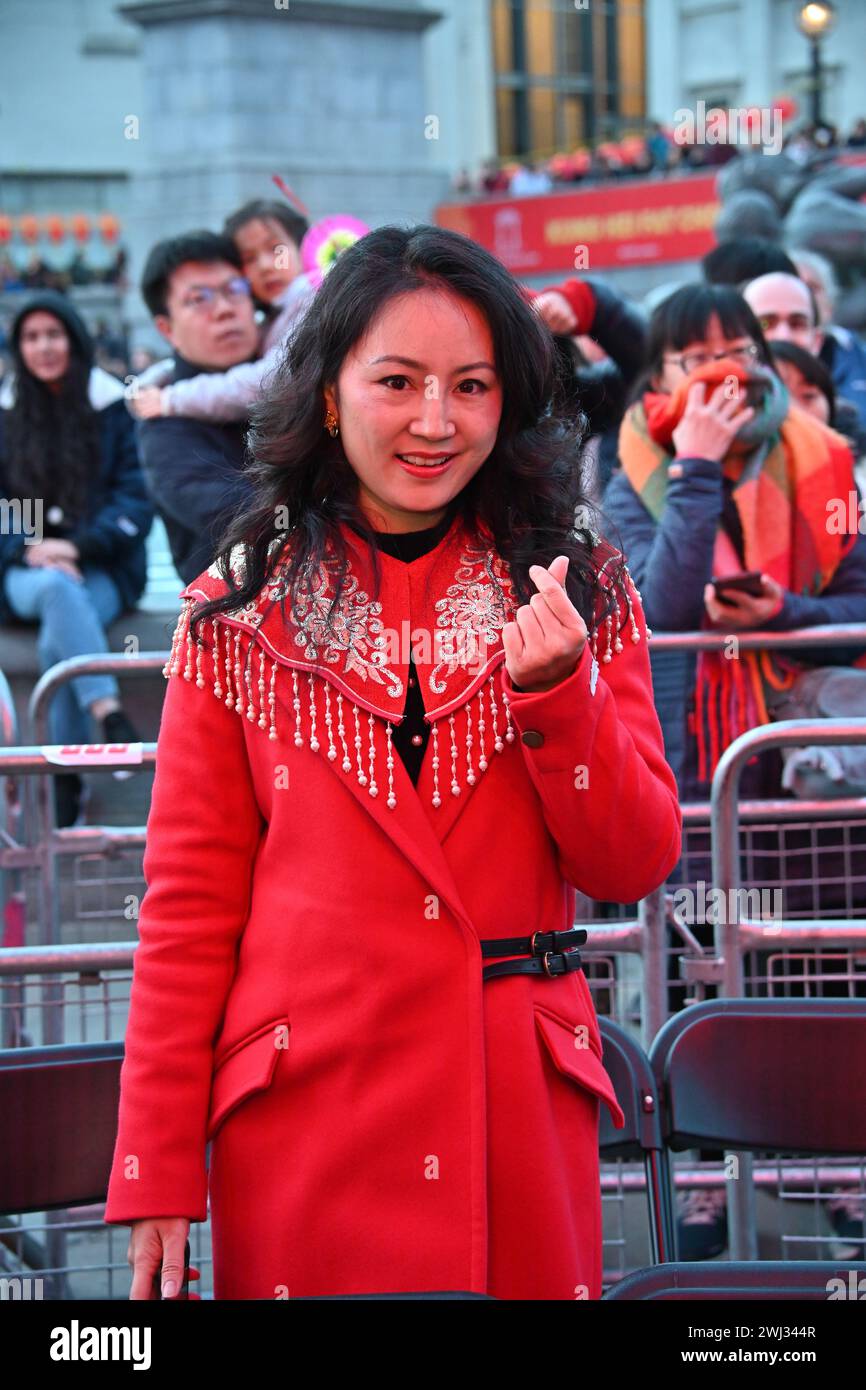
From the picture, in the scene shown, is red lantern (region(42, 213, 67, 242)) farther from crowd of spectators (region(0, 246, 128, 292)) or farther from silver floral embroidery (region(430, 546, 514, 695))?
silver floral embroidery (region(430, 546, 514, 695))

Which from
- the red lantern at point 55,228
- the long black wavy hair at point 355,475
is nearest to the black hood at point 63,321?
the long black wavy hair at point 355,475

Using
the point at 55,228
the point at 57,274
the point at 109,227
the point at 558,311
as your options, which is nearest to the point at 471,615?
the point at 558,311

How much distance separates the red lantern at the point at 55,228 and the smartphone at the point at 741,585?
1337 inches

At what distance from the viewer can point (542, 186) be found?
27.8 m

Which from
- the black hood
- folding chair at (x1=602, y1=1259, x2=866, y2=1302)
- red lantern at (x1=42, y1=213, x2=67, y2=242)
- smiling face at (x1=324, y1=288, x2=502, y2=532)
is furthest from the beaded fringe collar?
red lantern at (x1=42, y1=213, x2=67, y2=242)

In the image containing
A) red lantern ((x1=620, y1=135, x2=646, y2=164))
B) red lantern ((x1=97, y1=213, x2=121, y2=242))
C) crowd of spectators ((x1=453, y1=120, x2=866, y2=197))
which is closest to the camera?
crowd of spectators ((x1=453, y1=120, x2=866, y2=197))

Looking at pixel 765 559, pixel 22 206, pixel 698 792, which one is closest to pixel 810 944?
pixel 698 792

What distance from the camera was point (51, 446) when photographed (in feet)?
20.0

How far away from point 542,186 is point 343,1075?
2741 cm

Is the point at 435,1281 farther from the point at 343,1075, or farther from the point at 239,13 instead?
the point at 239,13

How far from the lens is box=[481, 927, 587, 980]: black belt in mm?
1966

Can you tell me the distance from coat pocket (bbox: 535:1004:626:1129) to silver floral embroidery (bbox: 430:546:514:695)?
42 cm

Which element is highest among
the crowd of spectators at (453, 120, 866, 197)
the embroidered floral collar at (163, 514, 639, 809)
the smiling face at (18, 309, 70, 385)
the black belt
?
the crowd of spectators at (453, 120, 866, 197)

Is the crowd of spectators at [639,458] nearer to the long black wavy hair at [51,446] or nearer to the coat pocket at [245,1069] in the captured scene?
the long black wavy hair at [51,446]
